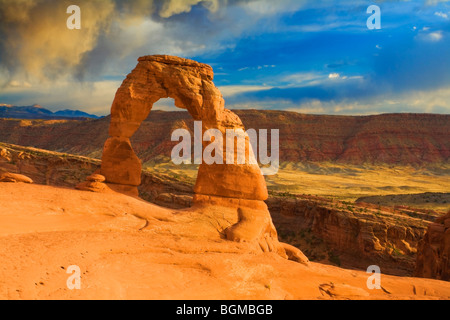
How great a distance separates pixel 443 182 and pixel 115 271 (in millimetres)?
78282

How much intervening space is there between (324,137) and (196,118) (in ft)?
281

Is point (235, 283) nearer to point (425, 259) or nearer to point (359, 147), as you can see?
point (425, 259)

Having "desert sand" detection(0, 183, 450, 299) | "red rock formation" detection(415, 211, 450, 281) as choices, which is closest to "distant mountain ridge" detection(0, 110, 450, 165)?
"red rock formation" detection(415, 211, 450, 281)

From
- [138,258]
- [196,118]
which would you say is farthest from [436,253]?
[138,258]

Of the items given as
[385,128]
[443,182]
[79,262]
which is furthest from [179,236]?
[385,128]

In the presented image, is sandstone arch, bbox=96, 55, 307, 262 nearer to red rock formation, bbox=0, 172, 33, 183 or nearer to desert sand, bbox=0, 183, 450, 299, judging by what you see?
desert sand, bbox=0, 183, 450, 299

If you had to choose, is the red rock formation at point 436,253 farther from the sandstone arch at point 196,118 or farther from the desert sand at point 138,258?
the sandstone arch at point 196,118

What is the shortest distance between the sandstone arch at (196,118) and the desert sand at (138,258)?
43.2 inches

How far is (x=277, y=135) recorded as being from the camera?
311 feet

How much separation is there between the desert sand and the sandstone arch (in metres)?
1.10

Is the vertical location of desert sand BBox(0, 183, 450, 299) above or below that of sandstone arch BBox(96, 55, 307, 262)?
below

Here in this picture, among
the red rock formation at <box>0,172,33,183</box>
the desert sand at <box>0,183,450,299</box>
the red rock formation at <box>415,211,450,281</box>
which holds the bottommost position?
the red rock formation at <box>415,211,450,281</box>

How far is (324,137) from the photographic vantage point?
315ft

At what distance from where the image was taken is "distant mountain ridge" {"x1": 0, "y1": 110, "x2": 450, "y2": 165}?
90.9m
